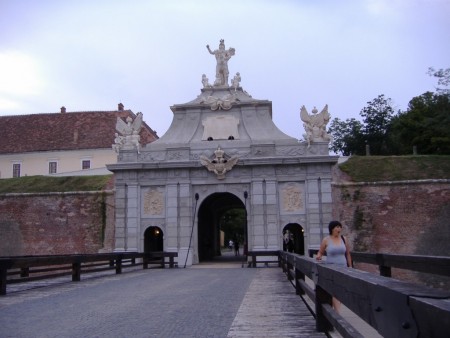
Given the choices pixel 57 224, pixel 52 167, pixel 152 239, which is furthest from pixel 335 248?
pixel 52 167

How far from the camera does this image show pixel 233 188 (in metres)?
28.7

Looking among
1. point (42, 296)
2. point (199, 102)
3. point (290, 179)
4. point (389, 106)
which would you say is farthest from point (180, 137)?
point (389, 106)

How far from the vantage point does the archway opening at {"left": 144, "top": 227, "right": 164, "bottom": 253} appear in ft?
97.9

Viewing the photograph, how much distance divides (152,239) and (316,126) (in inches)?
447

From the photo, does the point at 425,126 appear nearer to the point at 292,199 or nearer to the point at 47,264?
the point at 292,199

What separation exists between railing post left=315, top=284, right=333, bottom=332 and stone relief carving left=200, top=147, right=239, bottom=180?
21.5 metres

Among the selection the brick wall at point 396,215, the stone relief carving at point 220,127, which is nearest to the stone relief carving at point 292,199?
the brick wall at point 396,215

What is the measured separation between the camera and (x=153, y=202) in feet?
95.8

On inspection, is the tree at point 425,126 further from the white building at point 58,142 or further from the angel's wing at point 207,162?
the white building at point 58,142

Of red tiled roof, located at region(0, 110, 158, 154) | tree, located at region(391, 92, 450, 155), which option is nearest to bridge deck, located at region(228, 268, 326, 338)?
tree, located at region(391, 92, 450, 155)

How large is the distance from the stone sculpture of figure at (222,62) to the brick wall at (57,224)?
30.4 feet

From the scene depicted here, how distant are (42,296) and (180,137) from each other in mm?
19077

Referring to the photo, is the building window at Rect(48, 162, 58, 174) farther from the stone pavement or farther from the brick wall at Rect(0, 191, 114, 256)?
the stone pavement

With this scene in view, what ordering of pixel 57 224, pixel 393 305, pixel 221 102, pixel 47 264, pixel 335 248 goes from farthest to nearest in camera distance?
pixel 57 224, pixel 221 102, pixel 47 264, pixel 335 248, pixel 393 305
